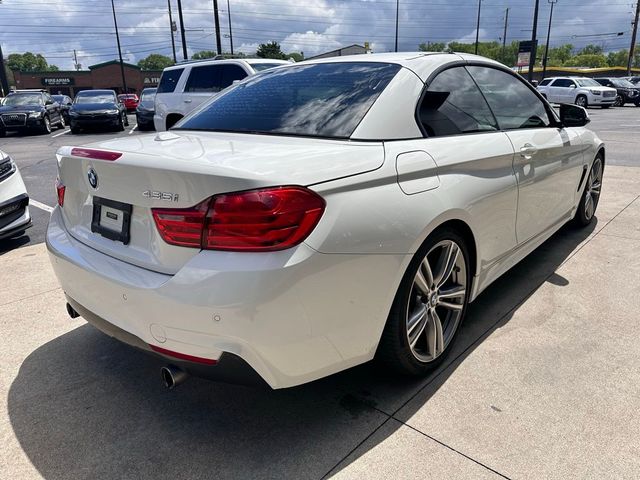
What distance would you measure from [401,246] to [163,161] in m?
1.03

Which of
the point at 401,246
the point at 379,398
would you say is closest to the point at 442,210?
the point at 401,246

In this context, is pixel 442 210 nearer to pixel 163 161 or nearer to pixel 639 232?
pixel 163 161

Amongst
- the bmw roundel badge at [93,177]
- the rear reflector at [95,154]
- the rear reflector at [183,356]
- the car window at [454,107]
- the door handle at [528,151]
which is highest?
the car window at [454,107]

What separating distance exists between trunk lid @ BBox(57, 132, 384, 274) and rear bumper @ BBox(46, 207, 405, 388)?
10 centimetres

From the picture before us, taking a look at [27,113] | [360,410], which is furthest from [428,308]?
[27,113]

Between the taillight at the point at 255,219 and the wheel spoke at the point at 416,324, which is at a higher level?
the taillight at the point at 255,219

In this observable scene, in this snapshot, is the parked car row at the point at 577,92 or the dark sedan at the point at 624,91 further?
the dark sedan at the point at 624,91

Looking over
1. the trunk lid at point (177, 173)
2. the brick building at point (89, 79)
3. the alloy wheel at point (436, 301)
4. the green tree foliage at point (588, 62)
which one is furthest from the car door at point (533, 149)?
the green tree foliage at point (588, 62)

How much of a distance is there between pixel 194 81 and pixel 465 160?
29.1 feet

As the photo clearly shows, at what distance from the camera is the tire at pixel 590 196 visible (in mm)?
4805

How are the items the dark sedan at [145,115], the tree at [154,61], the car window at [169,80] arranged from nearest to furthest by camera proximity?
the car window at [169,80], the dark sedan at [145,115], the tree at [154,61]

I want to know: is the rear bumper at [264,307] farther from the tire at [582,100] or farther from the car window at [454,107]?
the tire at [582,100]

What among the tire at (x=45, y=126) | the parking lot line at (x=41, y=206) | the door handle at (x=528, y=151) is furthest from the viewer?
the tire at (x=45, y=126)

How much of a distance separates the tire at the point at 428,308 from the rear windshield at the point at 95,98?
759 inches
